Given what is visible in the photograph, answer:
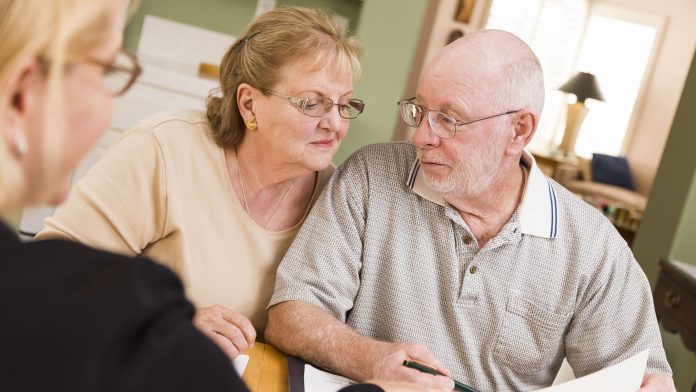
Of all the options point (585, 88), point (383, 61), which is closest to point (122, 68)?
point (383, 61)

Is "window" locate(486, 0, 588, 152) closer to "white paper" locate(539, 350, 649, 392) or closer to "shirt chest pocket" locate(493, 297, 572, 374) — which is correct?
"shirt chest pocket" locate(493, 297, 572, 374)

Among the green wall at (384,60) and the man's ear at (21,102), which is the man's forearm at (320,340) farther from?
the green wall at (384,60)

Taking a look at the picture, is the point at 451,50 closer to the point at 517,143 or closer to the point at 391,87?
the point at 517,143

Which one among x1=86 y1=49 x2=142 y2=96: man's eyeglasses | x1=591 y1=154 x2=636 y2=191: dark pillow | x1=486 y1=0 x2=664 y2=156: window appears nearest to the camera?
x1=86 y1=49 x2=142 y2=96: man's eyeglasses

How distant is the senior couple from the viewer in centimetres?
172

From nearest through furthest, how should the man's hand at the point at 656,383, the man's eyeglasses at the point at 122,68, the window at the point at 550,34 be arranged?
the man's eyeglasses at the point at 122,68 → the man's hand at the point at 656,383 → the window at the point at 550,34

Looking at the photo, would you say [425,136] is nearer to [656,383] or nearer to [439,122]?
[439,122]

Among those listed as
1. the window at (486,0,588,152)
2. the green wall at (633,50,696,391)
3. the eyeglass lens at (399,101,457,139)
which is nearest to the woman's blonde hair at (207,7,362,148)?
the eyeglass lens at (399,101,457,139)

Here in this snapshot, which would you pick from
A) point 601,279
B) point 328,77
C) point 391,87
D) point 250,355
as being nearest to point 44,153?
point 250,355

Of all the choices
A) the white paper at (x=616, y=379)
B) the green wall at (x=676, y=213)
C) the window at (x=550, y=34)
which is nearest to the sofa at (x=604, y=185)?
the window at (x=550, y=34)

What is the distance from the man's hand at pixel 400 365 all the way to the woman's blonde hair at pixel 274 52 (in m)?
0.64

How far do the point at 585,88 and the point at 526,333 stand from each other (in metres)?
7.78

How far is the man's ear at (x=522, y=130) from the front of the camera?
186 cm

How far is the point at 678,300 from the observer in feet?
9.30
